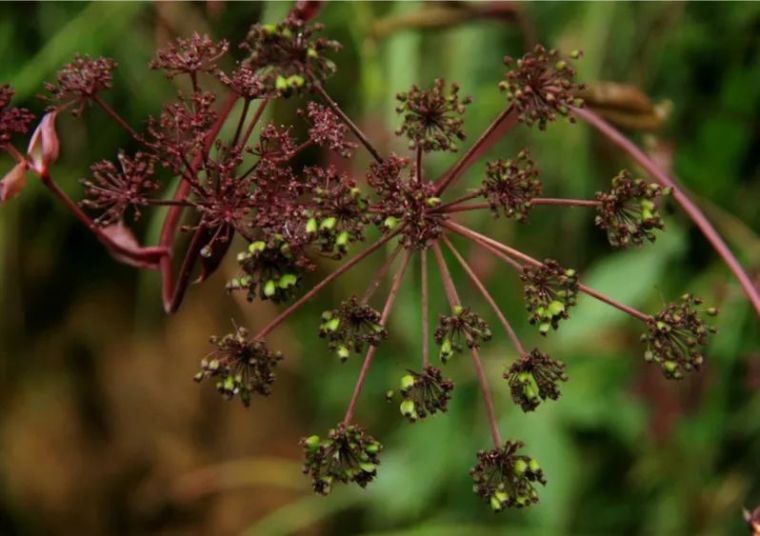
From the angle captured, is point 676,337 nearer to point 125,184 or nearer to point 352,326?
point 352,326

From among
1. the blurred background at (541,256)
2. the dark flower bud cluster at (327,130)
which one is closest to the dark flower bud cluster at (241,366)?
the dark flower bud cluster at (327,130)

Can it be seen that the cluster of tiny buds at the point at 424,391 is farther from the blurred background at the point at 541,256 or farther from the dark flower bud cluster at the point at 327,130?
the blurred background at the point at 541,256

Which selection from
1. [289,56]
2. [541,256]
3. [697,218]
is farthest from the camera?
[541,256]

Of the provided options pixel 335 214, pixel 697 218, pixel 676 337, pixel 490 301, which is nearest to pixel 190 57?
pixel 335 214

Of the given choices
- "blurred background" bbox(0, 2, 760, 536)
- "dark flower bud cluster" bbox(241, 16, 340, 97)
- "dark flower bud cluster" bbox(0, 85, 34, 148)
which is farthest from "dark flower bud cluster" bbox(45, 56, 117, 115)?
"blurred background" bbox(0, 2, 760, 536)

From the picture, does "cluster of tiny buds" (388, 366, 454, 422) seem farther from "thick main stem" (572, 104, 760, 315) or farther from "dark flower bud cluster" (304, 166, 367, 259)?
"thick main stem" (572, 104, 760, 315)
